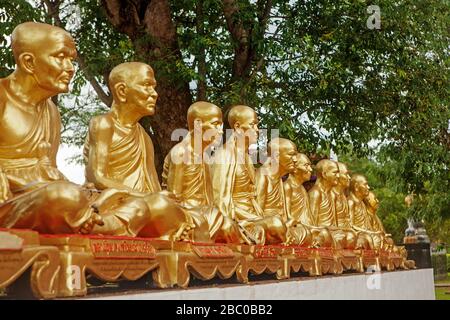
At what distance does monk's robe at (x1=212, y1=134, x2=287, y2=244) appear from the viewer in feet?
21.4

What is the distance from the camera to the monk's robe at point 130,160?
5.27 m

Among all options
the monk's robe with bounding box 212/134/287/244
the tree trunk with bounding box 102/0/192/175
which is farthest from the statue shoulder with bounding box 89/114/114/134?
the tree trunk with bounding box 102/0/192/175

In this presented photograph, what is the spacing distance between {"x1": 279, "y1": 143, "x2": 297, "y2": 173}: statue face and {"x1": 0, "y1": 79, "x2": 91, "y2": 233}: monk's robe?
344 cm

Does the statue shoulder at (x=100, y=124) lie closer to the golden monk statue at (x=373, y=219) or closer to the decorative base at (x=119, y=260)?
the decorative base at (x=119, y=260)

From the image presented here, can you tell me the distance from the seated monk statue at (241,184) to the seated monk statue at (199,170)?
0.34m

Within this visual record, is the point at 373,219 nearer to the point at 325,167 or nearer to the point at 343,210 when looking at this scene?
the point at 343,210

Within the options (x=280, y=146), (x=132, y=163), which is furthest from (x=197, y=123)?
(x=280, y=146)

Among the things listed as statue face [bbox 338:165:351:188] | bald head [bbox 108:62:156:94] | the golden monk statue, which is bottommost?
the golden monk statue

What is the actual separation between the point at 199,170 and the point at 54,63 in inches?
75.3

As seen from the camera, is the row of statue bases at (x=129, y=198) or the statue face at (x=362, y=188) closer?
the row of statue bases at (x=129, y=198)

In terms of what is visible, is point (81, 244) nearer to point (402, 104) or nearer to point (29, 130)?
point (29, 130)

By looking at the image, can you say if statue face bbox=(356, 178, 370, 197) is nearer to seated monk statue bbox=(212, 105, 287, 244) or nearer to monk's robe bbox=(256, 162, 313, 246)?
monk's robe bbox=(256, 162, 313, 246)

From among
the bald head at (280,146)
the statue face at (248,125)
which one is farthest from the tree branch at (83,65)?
the statue face at (248,125)

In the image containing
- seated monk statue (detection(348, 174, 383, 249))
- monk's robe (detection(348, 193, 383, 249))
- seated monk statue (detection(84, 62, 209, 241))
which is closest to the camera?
seated monk statue (detection(84, 62, 209, 241))
